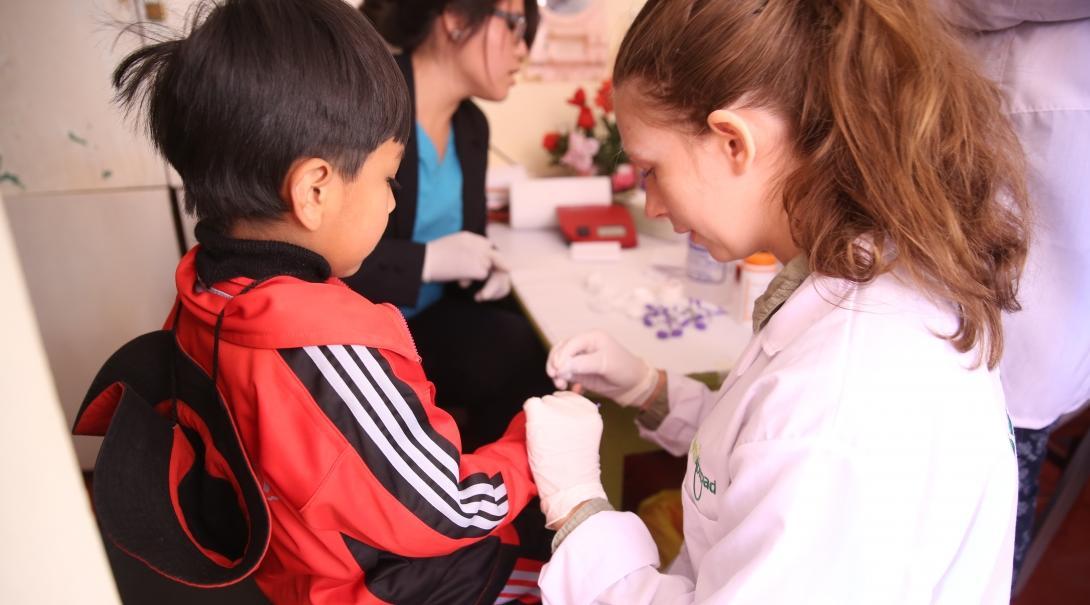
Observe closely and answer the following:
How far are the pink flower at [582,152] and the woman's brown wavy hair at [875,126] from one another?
4.70ft

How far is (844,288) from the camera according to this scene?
0.62 m

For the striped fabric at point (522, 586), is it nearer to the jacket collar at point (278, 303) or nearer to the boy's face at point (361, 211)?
the jacket collar at point (278, 303)

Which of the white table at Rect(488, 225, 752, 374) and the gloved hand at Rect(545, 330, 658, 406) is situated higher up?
the gloved hand at Rect(545, 330, 658, 406)

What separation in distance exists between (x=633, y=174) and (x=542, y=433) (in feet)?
4.36

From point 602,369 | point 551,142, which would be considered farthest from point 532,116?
point 602,369

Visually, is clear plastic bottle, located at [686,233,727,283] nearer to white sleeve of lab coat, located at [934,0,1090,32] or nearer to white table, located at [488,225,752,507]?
white table, located at [488,225,752,507]

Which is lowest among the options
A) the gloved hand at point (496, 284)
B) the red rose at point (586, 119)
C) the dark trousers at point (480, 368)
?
the dark trousers at point (480, 368)

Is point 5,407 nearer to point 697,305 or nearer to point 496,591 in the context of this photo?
point 496,591

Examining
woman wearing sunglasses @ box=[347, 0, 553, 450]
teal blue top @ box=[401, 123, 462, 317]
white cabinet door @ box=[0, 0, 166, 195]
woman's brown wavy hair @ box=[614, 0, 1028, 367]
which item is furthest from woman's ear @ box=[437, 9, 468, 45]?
Answer: woman's brown wavy hair @ box=[614, 0, 1028, 367]

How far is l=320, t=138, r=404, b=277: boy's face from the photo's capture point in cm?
73

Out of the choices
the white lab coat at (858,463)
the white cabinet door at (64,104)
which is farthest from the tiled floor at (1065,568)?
the white cabinet door at (64,104)

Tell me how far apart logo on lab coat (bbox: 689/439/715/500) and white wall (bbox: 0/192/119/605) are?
53 centimetres

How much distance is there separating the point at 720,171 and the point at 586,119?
4.99 ft

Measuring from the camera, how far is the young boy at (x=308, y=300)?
63 centimetres
